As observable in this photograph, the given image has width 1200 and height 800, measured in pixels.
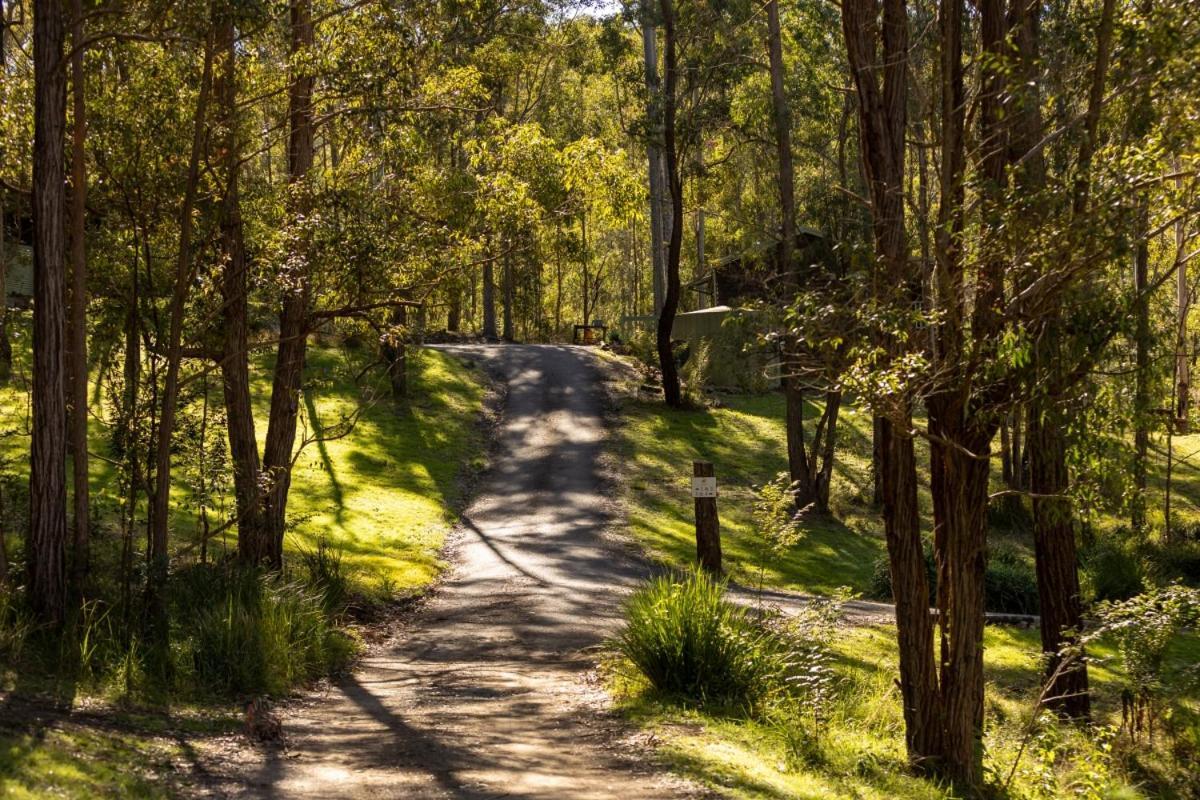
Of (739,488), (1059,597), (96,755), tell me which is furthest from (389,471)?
(96,755)

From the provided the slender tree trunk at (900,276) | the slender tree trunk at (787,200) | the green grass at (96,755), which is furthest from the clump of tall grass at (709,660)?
the slender tree trunk at (787,200)

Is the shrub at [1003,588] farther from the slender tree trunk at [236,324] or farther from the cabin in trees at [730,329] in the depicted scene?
the cabin in trees at [730,329]

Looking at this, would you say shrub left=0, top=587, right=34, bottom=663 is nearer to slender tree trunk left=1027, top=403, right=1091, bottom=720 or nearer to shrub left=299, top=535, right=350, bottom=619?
shrub left=299, top=535, right=350, bottom=619

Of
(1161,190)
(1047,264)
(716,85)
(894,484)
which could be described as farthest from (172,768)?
(716,85)

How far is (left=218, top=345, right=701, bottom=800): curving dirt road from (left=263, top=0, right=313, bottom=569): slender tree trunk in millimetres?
2228

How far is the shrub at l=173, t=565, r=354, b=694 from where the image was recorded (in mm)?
8945

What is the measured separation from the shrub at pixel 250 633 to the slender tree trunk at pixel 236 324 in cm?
92

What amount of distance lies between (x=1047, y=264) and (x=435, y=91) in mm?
8361

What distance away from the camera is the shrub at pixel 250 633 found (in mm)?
8945

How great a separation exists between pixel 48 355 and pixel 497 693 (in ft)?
15.0

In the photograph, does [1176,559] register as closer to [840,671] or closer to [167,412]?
[840,671]

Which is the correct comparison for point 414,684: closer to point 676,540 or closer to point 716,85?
point 676,540

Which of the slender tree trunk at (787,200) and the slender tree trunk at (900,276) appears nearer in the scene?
the slender tree trunk at (900,276)

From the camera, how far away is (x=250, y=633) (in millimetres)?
9227
